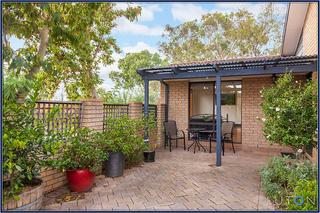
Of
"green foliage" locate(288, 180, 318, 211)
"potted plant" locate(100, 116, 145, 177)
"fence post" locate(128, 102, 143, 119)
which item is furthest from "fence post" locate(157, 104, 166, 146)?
"green foliage" locate(288, 180, 318, 211)

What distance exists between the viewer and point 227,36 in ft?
57.8

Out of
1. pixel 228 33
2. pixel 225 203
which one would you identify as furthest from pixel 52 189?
pixel 228 33

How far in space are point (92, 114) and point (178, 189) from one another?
230cm

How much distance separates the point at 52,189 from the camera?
409 centimetres

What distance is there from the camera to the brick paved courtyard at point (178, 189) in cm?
352

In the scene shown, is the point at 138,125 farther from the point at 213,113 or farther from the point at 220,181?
the point at 213,113

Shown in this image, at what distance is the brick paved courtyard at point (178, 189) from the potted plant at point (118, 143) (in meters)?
0.23

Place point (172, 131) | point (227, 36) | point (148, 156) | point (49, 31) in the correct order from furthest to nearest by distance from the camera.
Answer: point (227, 36), point (172, 131), point (148, 156), point (49, 31)

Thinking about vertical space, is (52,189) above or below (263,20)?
below

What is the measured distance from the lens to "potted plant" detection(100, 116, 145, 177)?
4953 mm

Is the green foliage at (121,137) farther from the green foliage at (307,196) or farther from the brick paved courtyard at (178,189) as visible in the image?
the green foliage at (307,196)

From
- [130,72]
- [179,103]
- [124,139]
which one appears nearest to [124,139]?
[124,139]

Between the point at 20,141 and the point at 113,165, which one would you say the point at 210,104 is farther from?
the point at 20,141

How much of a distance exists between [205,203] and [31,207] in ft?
7.63
